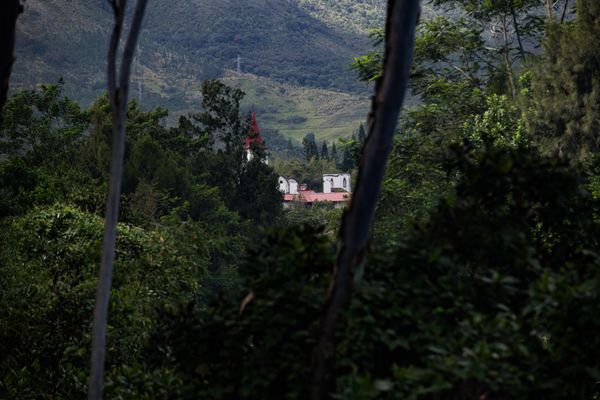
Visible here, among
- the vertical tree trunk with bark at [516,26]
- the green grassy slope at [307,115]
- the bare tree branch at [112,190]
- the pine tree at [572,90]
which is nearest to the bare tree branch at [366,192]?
the bare tree branch at [112,190]

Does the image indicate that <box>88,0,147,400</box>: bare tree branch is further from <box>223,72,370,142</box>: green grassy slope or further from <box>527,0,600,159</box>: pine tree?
<box>223,72,370,142</box>: green grassy slope

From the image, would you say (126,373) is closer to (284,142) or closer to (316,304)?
(316,304)

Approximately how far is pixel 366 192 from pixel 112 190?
148 centimetres

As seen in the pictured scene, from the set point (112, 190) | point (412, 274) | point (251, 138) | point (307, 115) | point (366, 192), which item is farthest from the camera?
point (307, 115)

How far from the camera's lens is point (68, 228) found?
45.8ft

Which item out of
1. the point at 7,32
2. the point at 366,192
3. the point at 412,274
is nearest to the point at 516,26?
the point at 412,274

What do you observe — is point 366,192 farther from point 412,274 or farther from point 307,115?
point 307,115

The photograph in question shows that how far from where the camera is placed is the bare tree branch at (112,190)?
3918 millimetres

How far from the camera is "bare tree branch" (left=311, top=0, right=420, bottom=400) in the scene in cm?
324

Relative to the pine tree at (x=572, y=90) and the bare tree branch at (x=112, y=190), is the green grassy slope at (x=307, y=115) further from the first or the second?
the bare tree branch at (x=112, y=190)

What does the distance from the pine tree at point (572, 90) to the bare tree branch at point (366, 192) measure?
1256 centimetres

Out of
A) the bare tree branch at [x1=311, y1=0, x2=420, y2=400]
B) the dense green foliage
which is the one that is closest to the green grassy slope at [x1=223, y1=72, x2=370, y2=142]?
the dense green foliage

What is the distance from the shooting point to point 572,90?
1568cm

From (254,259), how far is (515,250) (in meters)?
1.15
